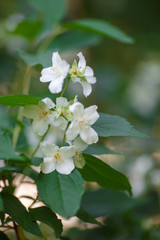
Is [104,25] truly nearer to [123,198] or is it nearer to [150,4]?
[123,198]

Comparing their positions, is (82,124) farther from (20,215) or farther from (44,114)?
(20,215)

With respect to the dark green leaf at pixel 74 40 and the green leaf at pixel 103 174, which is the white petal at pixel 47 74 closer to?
the green leaf at pixel 103 174

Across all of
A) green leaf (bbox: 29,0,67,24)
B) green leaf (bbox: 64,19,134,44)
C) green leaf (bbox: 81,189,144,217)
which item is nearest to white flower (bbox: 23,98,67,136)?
green leaf (bbox: 81,189,144,217)

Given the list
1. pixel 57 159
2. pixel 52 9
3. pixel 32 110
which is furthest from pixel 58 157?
pixel 52 9

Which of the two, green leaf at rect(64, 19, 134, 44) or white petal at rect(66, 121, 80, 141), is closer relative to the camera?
white petal at rect(66, 121, 80, 141)

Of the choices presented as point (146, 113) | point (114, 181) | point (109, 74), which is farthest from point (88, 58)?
point (114, 181)

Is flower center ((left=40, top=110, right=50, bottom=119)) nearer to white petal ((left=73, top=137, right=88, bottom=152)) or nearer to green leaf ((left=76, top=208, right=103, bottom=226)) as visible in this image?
white petal ((left=73, top=137, right=88, bottom=152))
